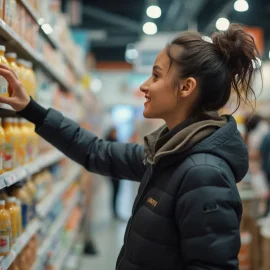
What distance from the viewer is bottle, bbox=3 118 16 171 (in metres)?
2.04

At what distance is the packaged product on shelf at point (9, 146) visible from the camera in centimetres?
204

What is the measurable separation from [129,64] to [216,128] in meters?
17.4

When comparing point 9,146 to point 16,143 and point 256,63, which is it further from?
point 256,63

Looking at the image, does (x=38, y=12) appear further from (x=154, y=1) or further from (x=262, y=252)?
(x=154, y=1)

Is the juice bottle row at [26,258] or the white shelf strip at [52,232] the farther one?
the white shelf strip at [52,232]

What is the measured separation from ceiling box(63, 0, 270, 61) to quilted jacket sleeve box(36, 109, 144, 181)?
860 centimetres

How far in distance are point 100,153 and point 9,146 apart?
0.51 m

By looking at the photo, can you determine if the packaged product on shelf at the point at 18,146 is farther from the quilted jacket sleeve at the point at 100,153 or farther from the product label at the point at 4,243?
the product label at the point at 4,243

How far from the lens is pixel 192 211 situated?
148 cm

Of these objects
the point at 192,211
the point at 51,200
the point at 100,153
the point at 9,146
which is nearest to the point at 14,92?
the point at 9,146

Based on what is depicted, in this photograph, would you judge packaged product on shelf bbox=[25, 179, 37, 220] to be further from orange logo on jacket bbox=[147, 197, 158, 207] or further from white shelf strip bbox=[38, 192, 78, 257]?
orange logo on jacket bbox=[147, 197, 158, 207]

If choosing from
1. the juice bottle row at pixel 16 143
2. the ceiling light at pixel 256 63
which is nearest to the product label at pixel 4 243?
the juice bottle row at pixel 16 143

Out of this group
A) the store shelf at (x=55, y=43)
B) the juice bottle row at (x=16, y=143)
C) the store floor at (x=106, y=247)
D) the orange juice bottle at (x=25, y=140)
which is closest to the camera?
the juice bottle row at (x=16, y=143)

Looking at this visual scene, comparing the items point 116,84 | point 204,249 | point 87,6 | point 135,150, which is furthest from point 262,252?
point 116,84
